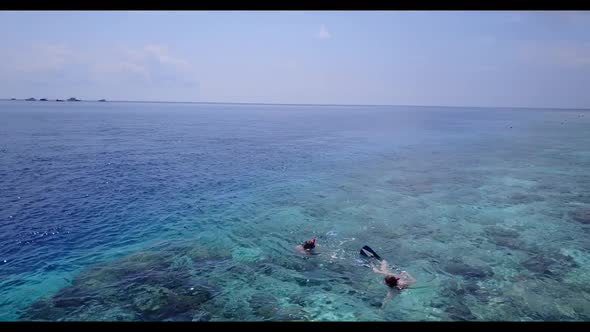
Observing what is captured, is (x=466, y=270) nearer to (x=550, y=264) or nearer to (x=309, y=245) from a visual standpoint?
(x=550, y=264)

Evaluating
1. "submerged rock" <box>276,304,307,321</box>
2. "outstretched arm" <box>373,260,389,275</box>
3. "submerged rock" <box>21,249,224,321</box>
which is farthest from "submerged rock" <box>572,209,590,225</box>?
"submerged rock" <box>21,249,224,321</box>

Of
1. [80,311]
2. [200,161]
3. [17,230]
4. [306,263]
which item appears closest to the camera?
[80,311]

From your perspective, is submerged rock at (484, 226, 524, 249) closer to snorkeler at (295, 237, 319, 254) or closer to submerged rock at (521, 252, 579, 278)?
submerged rock at (521, 252, 579, 278)

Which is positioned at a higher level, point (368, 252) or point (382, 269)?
point (368, 252)

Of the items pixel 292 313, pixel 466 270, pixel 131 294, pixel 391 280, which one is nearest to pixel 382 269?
pixel 391 280

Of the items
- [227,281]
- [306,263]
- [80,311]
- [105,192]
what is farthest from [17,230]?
[306,263]
